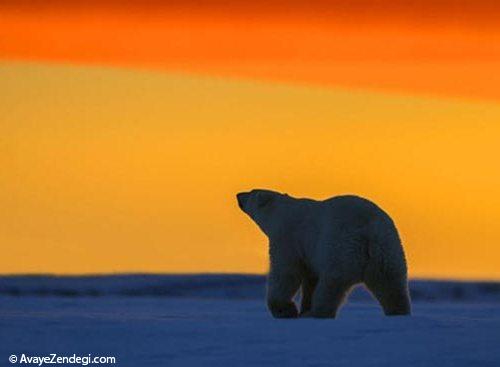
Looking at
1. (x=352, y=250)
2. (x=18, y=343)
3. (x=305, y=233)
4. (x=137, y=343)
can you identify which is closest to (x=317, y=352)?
(x=137, y=343)

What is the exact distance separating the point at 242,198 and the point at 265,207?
0.94 m

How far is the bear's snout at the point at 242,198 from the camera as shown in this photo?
1506cm

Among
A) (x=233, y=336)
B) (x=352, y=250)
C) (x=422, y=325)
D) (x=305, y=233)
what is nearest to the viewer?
(x=233, y=336)

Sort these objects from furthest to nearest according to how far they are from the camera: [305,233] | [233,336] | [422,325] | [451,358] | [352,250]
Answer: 1. [305,233]
2. [352,250]
3. [422,325]
4. [233,336]
5. [451,358]

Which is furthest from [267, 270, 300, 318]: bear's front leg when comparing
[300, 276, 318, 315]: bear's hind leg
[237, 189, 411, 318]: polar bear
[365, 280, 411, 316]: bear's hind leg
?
[365, 280, 411, 316]: bear's hind leg

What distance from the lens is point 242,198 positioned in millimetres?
15141

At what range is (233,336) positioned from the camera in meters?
9.27

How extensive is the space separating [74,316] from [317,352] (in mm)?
2674

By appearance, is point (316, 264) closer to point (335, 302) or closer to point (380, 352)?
point (335, 302)

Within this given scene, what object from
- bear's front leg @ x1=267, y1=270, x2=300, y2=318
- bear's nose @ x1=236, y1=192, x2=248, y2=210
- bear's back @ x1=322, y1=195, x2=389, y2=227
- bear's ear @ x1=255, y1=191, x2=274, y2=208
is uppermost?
bear's back @ x1=322, y1=195, x2=389, y2=227

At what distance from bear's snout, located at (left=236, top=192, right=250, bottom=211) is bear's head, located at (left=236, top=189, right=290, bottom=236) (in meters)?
0.10

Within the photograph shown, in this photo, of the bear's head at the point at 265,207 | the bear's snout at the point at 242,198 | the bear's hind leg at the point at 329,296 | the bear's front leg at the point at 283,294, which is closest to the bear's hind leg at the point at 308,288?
the bear's front leg at the point at 283,294

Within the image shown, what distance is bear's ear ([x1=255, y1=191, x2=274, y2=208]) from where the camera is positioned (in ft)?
47.0

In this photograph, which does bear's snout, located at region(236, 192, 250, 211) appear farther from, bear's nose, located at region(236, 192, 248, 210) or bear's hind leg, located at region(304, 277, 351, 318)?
bear's hind leg, located at region(304, 277, 351, 318)
